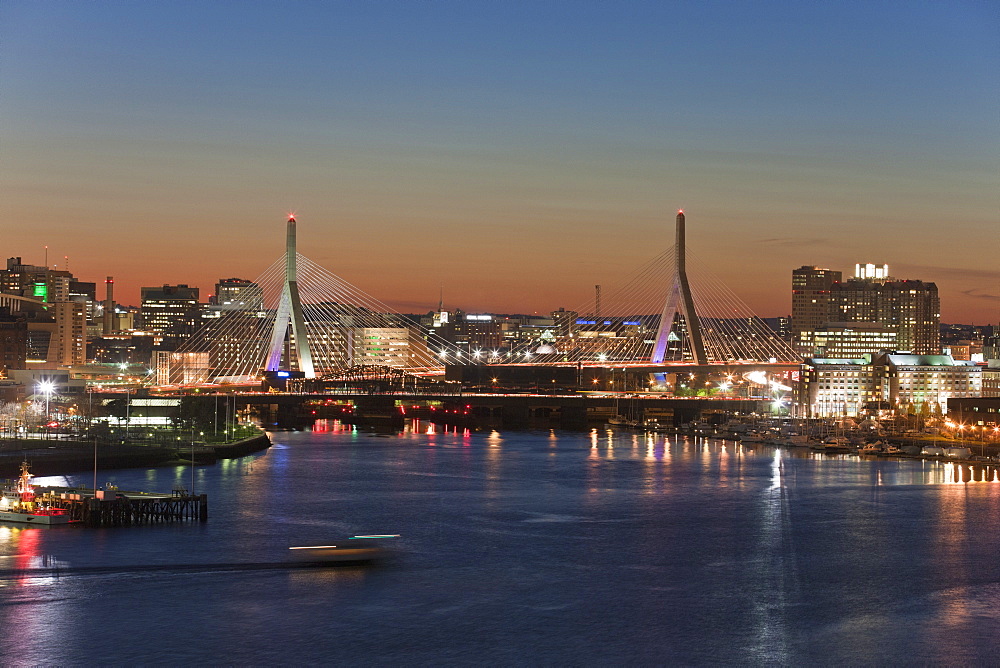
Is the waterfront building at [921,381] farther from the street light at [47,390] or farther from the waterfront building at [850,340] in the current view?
the waterfront building at [850,340]

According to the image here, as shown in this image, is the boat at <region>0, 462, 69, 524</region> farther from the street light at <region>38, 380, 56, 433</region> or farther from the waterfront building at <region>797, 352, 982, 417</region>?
the waterfront building at <region>797, 352, 982, 417</region>

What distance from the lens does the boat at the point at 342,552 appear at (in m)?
18.0

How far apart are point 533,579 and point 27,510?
350 inches

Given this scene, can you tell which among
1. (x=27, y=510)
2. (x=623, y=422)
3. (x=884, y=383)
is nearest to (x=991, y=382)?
(x=884, y=383)

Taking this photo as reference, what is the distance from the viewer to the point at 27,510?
21.1 m

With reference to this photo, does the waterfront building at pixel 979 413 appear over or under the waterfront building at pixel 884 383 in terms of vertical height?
under

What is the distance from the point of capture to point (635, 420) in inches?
2106

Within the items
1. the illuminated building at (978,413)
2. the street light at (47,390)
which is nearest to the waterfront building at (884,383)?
the illuminated building at (978,413)

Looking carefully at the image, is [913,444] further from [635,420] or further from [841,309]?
[841,309]

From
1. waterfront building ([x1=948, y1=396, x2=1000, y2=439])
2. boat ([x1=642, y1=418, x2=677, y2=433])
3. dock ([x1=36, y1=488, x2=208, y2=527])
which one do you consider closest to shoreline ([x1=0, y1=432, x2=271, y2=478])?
dock ([x1=36, y1=488, x2=208, y2=527])

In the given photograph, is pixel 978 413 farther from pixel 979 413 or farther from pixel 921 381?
pixel 921 381

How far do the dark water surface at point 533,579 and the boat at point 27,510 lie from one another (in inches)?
11.3

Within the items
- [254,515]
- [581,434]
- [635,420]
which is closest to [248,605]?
[254,515]

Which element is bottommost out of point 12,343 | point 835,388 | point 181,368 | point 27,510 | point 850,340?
point 27,510
